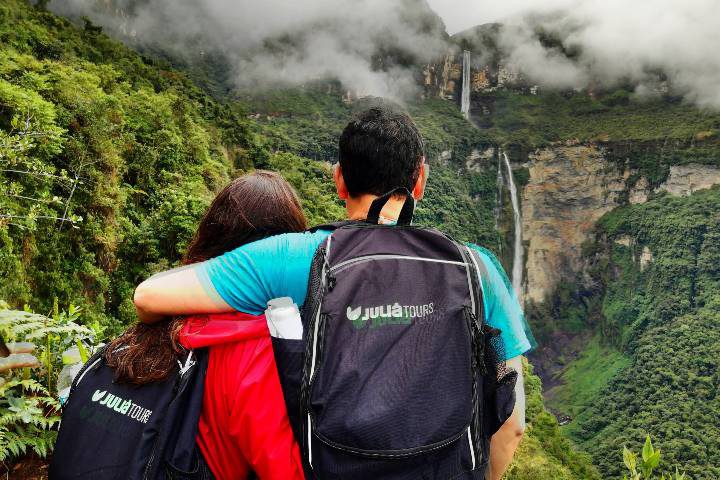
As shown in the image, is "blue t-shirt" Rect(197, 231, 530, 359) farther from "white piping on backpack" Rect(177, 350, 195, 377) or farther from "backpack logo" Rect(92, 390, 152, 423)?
"backpack logo" Rect(92, 390, 152, 423)

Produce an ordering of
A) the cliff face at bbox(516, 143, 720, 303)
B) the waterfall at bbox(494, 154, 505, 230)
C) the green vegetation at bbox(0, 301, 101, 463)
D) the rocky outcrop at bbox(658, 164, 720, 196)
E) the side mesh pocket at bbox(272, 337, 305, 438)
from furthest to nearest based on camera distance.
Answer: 1. the waterfall at bbox(494, 154, 505, 230)
2. the cliff face at bbox(516, 143, 720, 303)
3. the rocky outcrop at bbox(658, 164, 720, 196)
4. the green vegetation at bbox(0, 301, 101, 463)
5. the side mesh pocket at bbox(272, 337, 305, 438)

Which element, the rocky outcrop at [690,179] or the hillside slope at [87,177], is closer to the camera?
the hillside slope at [87,177]

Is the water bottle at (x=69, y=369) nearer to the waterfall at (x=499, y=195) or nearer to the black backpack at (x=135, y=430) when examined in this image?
the black backpack at (x=135, y=430)

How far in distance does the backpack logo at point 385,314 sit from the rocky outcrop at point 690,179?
213ft

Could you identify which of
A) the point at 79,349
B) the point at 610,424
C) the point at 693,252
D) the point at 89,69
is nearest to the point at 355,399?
the point at 79,349

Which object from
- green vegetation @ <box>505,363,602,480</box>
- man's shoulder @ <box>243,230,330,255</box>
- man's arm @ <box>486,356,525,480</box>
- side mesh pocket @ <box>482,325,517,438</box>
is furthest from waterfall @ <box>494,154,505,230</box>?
man's shoulder @ <box>243,230,330,255</box>

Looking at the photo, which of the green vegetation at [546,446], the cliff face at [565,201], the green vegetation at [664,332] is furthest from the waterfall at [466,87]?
the green vegetation at [546,446]

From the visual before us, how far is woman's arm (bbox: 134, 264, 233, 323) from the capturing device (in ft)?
3.97

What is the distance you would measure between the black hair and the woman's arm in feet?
1.63

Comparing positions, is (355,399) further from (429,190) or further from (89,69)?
(429,190)

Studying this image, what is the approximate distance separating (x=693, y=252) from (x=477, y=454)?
194ft

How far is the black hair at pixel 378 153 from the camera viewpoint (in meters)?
1.34

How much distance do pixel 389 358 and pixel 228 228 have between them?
25.9 inches

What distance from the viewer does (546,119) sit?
6981cm
